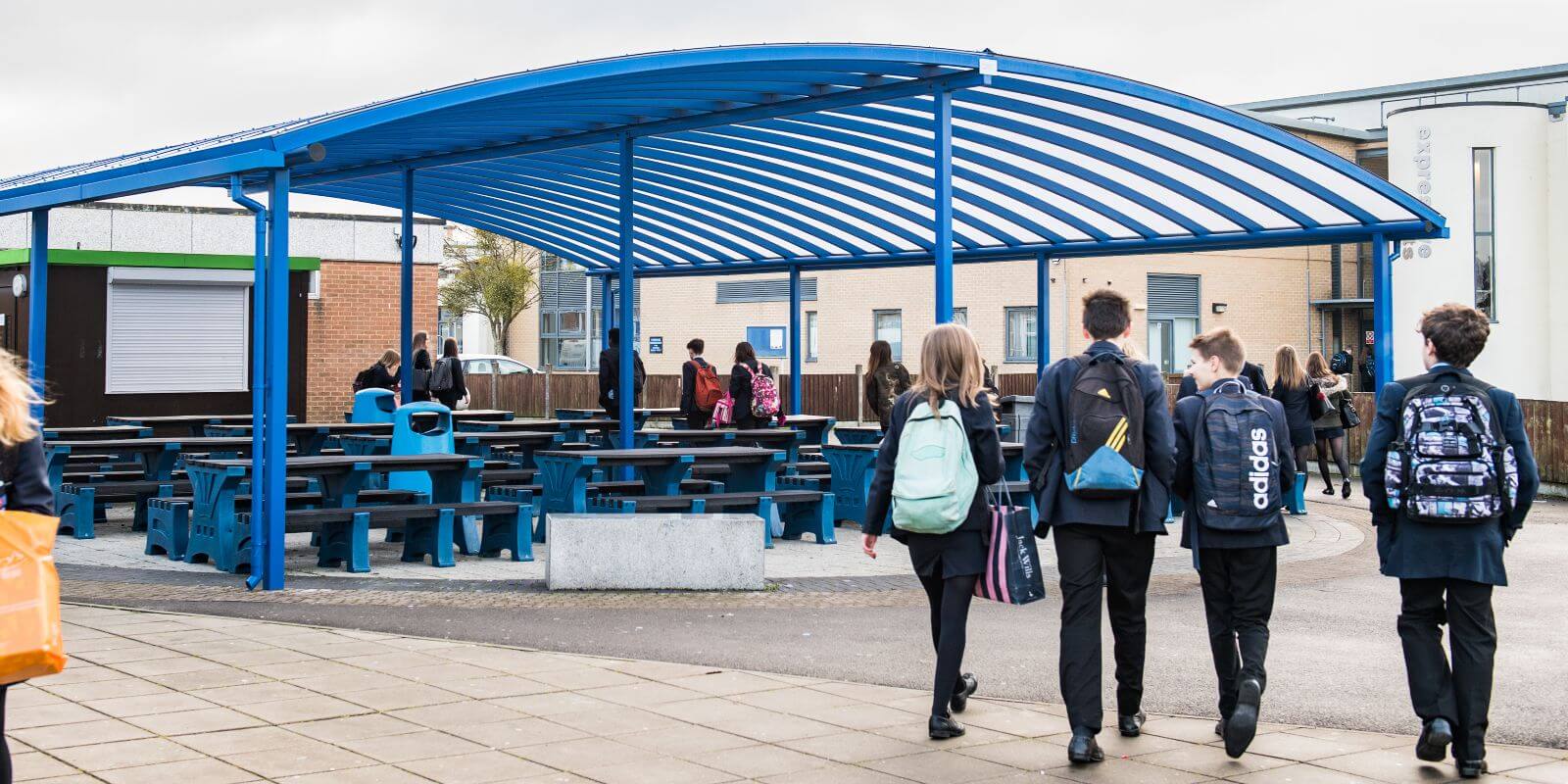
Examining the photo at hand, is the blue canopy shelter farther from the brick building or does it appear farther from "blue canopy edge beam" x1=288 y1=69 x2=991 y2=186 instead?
the brick building

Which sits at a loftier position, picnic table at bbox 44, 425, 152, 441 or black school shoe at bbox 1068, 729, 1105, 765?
picnic table at bbox 44, 425, 152, 441

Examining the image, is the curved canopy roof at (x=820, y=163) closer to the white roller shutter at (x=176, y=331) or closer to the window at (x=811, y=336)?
the white roller shutter at (x=176, y=331)

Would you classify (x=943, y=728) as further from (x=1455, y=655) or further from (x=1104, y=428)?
(x=1455, y=655)

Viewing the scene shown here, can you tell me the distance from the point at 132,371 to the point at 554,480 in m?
11.1

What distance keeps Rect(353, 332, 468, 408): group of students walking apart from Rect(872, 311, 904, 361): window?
22.9m

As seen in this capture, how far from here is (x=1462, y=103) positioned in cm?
3672

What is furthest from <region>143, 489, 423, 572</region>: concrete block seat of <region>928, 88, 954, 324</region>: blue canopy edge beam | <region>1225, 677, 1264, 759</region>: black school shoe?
<region>1225, 677, 1264, 759</region>: black school shoe

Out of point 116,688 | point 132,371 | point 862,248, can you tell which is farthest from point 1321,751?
point 132,371

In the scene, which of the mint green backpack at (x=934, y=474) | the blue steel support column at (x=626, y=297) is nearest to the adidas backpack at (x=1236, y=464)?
the mint green backpack at (x=934, y=474)

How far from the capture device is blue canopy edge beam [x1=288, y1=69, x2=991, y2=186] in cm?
1130

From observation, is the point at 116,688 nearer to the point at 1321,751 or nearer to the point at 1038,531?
the point at 1038,531

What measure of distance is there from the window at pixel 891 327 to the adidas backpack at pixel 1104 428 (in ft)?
112

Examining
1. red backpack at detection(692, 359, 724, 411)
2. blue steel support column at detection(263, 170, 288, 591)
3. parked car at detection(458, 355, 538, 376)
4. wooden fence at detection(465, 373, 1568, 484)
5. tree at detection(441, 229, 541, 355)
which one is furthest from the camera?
tree at detection(441, 229, 541, 355)

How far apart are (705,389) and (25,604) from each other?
39.7 feet
